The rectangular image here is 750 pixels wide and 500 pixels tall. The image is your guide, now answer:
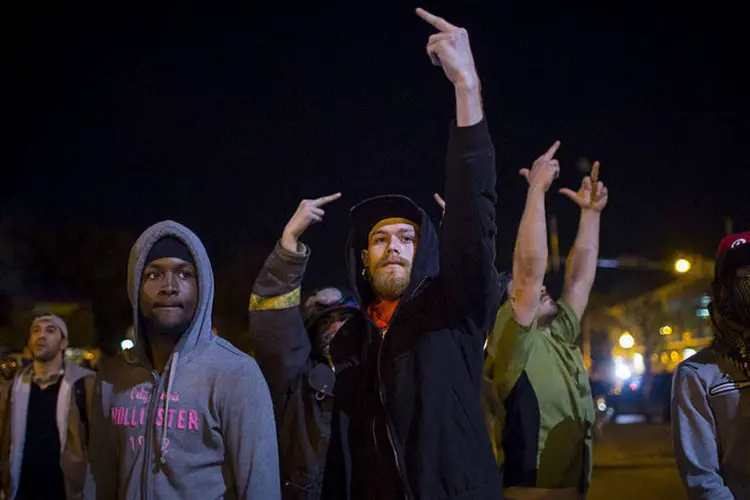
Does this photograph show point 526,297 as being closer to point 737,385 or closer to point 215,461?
point 737,385

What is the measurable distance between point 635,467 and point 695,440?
43.8ft

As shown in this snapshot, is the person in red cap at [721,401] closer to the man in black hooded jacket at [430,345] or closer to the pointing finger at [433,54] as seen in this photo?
the man in black hooded jacket at [430,345]

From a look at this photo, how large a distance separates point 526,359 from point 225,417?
1.84 metres

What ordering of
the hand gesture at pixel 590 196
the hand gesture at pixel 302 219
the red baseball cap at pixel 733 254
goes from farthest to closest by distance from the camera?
the hand gesture at pixel 590 196, the hand gesture at pixel 302 219, the red baseball cap at pixel 733 254

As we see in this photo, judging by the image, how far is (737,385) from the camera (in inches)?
145

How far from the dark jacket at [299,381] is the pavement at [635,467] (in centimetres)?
915

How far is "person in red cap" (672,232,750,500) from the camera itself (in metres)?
3.61

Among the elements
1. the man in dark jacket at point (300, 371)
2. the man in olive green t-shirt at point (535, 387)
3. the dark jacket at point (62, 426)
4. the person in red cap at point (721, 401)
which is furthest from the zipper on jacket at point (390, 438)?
the dark jacket at point (62, 426)

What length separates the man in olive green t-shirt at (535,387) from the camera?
4.09m

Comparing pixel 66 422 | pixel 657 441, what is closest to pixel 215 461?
pixel 66 422

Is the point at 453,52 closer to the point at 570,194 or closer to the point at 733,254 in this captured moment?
the point at 733,254

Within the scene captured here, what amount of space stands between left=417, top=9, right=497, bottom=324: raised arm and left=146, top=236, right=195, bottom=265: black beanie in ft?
4.19

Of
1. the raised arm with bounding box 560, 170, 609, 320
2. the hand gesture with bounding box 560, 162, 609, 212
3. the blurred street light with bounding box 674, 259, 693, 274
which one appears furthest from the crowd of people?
the blurred street light with bounding box 674, 259, 693, 274

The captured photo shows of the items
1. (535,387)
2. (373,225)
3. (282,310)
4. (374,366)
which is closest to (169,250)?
(282,310)
